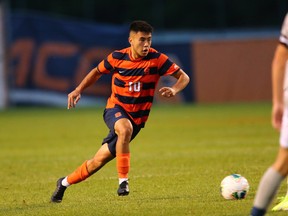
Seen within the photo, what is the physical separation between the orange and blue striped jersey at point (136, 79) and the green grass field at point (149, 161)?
99 cm

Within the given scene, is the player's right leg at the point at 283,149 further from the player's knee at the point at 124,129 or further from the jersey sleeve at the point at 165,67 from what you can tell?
the jersey sleeve at the point at 165,67

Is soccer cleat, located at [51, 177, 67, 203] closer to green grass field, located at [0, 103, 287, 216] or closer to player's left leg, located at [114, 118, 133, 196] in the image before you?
green grass field, located at [0, 103, 287, 216]

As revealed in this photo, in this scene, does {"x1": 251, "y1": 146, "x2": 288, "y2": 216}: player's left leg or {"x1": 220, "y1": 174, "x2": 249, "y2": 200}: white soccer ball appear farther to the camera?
{"x1": 220, "y1": 174, "x2": 249, "y2": 200}: white soccer ball

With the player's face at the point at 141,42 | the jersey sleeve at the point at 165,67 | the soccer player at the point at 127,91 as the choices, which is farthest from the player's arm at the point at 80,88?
the jersey sleeve at the point at 165,67

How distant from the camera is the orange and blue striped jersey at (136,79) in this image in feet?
31.5

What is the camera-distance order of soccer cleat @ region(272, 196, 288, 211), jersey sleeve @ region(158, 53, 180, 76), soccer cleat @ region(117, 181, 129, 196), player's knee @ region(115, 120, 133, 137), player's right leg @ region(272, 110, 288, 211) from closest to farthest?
player's right leg @ region(272, 110, 288, 211) → soccer cleat @ region(272, 196, 288, 211) → player's knee @ region(115, 120, 133, 137) → soccer cleat @ region(117, 181, 129, 196) → jersey sleeve @ region(158, 53, 180, 76)

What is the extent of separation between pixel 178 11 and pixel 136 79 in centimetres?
2720

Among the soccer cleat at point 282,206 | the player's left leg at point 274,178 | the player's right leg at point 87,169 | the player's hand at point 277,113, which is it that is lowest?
the soccer cleat at point 282,206

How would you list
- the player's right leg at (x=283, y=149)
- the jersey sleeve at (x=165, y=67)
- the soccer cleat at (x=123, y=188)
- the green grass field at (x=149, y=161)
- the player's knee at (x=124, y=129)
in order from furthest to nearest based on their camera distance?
the jersey sleeve at (x=165, y=67) → the soccer cleat at (x=123, y=188) → the player's knee at (x=124, y=129) → the green grass field at (x=149, y=161) → the player's right leg at (x=283, y=149)

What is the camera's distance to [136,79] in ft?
31.6

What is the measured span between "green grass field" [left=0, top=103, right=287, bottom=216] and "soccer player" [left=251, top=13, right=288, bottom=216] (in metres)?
1.52

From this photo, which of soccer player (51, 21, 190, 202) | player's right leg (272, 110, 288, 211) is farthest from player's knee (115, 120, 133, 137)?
player's right leg (272, 110, 288, 211)

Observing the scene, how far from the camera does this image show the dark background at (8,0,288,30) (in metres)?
35.7

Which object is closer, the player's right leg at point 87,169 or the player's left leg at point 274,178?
the player's left leg at point 274,178
